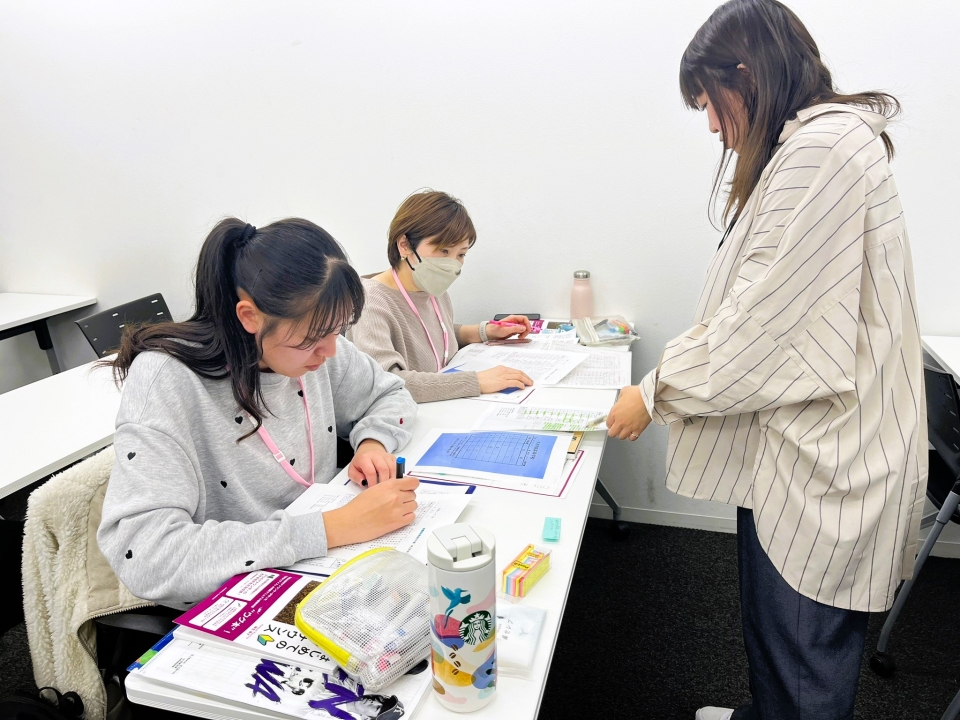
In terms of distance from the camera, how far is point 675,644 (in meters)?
1.92

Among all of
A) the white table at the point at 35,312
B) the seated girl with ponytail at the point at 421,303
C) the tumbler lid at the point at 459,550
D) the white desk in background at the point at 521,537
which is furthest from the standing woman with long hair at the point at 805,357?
the white table at the point at 35,312

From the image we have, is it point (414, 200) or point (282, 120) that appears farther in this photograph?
point (282, 120)

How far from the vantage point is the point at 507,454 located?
1.31 m

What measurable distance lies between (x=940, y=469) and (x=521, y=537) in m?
1.51

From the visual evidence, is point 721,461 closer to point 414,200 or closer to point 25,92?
point 414,200

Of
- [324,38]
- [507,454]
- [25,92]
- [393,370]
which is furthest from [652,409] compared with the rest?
[25,92]

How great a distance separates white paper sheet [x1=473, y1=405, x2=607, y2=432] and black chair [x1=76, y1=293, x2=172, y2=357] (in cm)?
136

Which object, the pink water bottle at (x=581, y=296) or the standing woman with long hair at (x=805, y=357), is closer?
the standing woman with long hair at (x=805, y=357)

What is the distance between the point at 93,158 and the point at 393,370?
197 centimetres

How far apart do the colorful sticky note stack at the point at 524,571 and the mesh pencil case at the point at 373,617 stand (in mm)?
133

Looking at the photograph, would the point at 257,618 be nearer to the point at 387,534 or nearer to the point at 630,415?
the point at 387,534

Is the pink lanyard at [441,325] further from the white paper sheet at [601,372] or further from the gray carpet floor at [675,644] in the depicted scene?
the gray carpet floor at [675,644]

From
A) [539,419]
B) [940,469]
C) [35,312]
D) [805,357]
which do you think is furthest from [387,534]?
[35,312]

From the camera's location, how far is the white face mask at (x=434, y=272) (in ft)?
6.12
